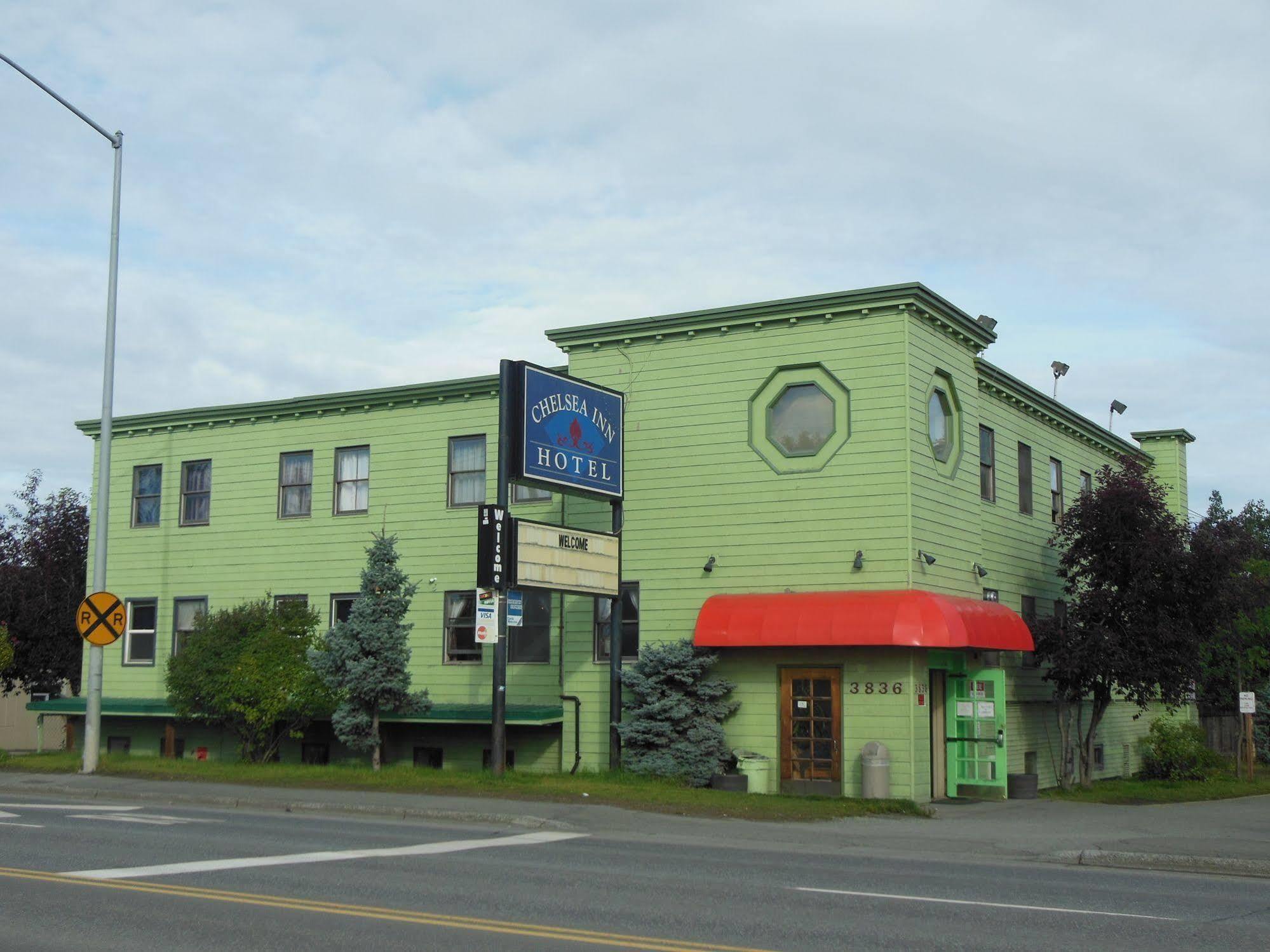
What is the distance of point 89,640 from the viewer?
23.9 meters

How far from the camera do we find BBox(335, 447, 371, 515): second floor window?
29766mm

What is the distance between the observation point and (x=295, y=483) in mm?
30672

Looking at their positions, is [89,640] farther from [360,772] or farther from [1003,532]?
[1003,532]

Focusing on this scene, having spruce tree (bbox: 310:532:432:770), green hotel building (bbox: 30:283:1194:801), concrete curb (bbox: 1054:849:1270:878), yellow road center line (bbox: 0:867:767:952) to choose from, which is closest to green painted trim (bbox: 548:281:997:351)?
green hotel building (bbox: 30:283:1194:801)

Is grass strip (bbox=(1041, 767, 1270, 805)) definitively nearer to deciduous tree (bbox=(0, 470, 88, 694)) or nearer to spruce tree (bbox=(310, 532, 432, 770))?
spruce tree (bbox=(310, 532, 432, 770))

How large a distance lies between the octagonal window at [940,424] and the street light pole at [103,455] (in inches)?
569

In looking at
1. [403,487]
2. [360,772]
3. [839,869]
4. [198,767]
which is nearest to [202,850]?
[839,869]

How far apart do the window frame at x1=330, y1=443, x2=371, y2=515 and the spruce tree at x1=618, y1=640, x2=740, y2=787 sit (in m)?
8.32

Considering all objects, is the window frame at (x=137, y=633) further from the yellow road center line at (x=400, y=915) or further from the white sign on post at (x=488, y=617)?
the yellow road center line at (x=400, y=915)

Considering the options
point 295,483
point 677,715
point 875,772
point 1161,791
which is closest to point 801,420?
point 677,715

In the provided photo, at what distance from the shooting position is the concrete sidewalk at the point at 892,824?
53.0 ft

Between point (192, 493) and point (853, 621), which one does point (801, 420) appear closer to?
point (853, 621)

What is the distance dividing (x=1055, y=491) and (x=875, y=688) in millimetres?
10950

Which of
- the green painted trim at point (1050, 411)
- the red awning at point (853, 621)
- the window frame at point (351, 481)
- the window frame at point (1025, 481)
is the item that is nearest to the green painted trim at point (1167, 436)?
the green painted trim at point (1050, 411)
